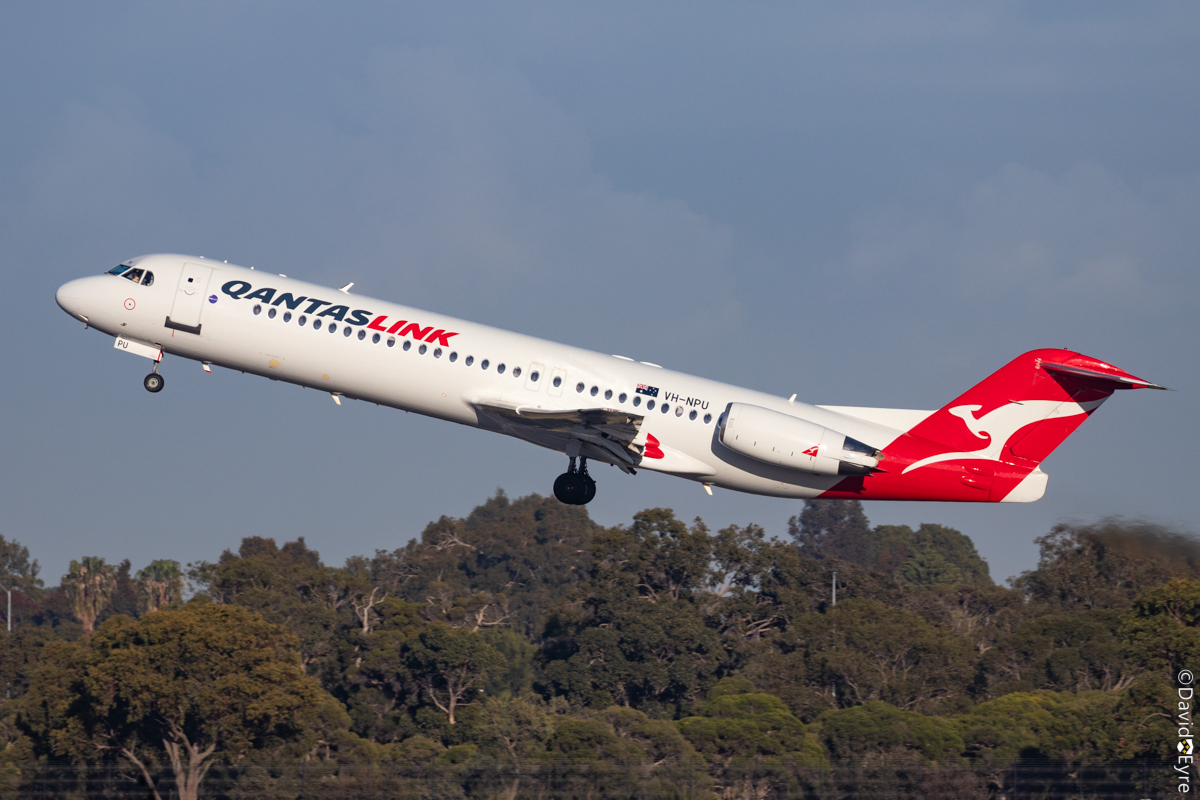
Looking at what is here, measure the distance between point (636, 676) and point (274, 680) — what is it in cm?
2506

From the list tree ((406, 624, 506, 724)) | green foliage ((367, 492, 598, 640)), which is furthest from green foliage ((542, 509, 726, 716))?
green foliage ((367, 492, 598, 640))

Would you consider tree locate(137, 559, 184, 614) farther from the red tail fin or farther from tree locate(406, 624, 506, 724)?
the red tail fin

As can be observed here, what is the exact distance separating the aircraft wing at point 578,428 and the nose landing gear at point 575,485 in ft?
1.80

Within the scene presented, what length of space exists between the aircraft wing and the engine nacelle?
2138 mm

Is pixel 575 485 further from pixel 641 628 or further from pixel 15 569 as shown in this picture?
pixel 15 569

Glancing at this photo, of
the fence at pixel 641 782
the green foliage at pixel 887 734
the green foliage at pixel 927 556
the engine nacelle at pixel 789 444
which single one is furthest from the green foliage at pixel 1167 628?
the green foliage at pixel 927 556

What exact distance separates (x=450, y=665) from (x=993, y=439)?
45.7 metres

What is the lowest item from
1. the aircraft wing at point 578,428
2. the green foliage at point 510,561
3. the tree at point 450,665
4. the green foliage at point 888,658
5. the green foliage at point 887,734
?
the green foliage at point 887,734

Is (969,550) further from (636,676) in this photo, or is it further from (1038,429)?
(1038,429)

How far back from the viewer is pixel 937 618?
3300 inches

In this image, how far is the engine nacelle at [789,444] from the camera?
28922 millimetres

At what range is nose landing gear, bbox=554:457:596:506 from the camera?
31.2 metres

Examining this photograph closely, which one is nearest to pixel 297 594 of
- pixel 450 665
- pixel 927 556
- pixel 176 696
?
pixel 450 665

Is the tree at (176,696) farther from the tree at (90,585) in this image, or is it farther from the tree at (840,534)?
the tree at (840,534)
